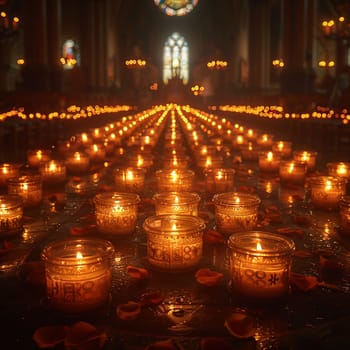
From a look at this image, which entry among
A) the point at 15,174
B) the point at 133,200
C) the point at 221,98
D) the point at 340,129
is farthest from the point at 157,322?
the point at 221,98

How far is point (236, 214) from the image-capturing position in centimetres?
389

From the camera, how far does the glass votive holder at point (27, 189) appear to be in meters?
4.89

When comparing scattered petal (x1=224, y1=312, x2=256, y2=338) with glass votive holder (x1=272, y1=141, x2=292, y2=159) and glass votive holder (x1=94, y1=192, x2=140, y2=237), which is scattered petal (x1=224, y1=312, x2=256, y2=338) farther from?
glass votive holder (x1=272, y1=141, x2=292, y2=159)

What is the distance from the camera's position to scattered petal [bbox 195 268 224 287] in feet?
9.88

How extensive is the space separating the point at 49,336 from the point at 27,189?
279 cm

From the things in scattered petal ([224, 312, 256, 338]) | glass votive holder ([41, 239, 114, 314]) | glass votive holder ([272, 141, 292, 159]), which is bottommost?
scattered petal ([224, 312, 256, 338])

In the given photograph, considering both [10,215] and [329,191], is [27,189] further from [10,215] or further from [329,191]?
[329,191]

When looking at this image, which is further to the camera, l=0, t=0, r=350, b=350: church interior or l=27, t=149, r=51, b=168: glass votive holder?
l=27, t=149, r=51, b=168: glass votive holder

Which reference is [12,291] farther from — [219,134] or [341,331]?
[219,134]

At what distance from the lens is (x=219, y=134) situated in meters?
13.3

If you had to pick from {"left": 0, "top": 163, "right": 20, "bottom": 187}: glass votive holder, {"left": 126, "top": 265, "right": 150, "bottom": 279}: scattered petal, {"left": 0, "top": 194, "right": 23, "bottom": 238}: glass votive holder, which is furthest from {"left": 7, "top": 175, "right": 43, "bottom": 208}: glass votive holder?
{"left": 126, "top": 265, "right": 150, "bottom": 279}: scattered petal

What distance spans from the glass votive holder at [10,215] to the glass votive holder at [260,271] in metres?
1.88

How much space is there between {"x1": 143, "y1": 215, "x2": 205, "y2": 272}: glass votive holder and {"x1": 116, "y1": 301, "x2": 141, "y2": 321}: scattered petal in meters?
0.50

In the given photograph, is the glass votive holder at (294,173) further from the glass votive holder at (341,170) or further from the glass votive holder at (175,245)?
the glass votive holder at (175,245)
